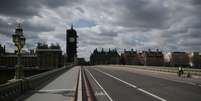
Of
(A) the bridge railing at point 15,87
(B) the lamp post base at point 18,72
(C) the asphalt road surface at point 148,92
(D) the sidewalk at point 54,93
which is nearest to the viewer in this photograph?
(A) the bridge railing at point 15,87

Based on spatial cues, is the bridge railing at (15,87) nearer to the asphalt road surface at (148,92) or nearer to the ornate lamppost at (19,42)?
the ornate lamppost at (19,42)

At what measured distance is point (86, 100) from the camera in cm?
1766

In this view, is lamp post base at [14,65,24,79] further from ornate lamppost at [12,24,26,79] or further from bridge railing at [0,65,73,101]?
bridge railing at [0,65,73,101]

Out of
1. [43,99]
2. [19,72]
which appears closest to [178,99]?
[43,99]

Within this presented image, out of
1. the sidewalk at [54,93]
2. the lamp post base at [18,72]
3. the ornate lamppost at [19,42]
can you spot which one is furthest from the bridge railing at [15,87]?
the sidewalk at [54,93]

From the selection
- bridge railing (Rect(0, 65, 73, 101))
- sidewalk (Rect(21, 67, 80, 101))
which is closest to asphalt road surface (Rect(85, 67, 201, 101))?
sidewalk (Rect(21, 67, 80, 101))

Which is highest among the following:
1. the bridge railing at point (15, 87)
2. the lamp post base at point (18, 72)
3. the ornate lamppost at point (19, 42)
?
the ornate lamppost at point (19, 42)

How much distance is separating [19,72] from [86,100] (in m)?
5.24

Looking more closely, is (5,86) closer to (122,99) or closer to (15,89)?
(15,89)

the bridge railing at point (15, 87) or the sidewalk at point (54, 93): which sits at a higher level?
the bridge railing at point (15, 87)

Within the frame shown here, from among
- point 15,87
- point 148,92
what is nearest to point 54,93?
point 15,87

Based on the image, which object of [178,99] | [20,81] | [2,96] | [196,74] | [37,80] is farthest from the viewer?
[196,74]

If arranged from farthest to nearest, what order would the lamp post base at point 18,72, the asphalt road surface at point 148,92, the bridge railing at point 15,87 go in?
Answer: the lamp post base at point 18,72 → the asphalt road surface at point 148,92 → the bridge railing at point 15,87

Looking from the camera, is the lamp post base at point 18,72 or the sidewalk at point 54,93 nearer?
the sidewalk at point 54,93
